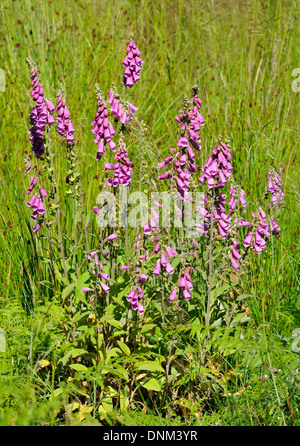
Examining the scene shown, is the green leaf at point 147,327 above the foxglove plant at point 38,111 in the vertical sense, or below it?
below

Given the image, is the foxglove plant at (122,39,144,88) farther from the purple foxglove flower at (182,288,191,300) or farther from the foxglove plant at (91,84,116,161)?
the purple foxglove flower at (182,288,191,300)

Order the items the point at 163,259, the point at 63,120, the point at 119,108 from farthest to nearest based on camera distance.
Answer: the point at 63,120, the point at 119,108, the point at 163,259

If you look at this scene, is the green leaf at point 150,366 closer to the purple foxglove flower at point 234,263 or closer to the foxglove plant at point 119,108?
the purple foxglove flower at point 234,263

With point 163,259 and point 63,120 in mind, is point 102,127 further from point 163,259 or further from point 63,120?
point 163,259

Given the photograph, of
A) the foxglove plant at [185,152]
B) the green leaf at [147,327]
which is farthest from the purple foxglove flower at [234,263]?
the green leaf at [147,327]

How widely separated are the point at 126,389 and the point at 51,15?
4689mm

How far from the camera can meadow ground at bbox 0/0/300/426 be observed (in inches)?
89.6

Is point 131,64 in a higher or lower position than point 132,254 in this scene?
higher

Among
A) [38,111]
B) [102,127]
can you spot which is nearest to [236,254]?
[102,127]

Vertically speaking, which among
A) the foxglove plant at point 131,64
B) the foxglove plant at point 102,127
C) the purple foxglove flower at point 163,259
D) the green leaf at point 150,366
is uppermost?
the foxglove plant at point 131,64

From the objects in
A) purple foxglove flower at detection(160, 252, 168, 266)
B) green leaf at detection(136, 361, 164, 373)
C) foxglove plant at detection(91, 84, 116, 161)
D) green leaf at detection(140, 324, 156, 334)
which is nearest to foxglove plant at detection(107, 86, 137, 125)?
foxglove plant at detection(91, 84, 116, 161)

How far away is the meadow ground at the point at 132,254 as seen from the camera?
2.28 m

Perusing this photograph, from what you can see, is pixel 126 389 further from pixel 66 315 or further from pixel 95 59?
pixel 95 59

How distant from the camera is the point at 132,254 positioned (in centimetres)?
228
